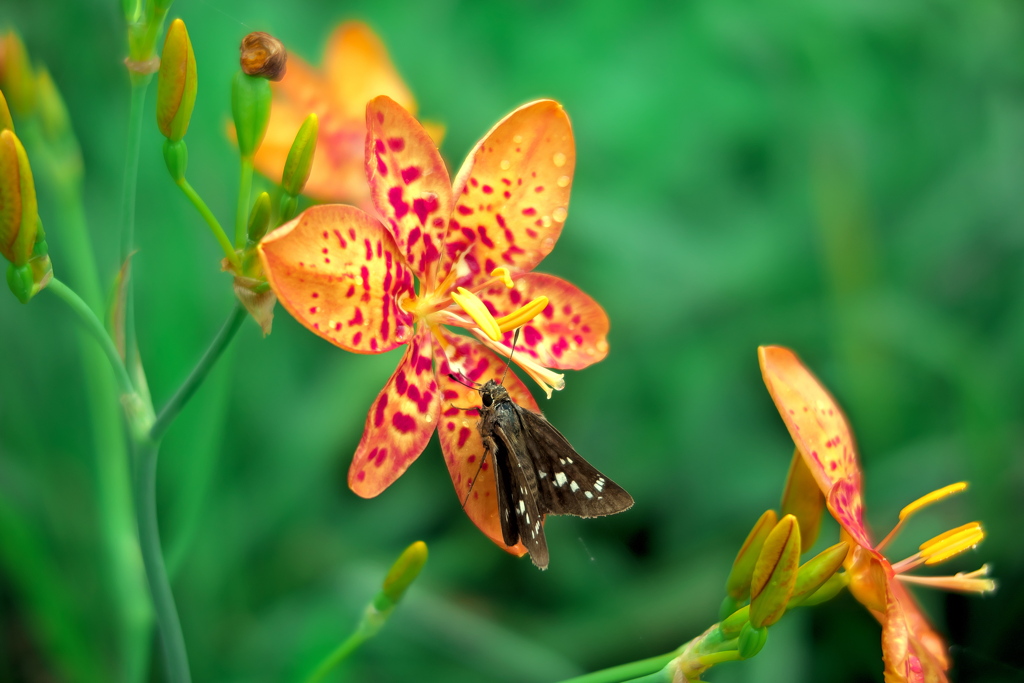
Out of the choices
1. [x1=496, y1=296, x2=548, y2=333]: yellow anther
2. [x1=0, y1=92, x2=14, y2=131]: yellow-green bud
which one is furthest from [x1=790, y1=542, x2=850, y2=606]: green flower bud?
[x1=0, y1=92, x2=14, y2=131]: yellow-green bud

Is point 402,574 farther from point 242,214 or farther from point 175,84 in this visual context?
point 175,84

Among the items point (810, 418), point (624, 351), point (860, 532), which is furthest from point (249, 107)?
point (624, 351)

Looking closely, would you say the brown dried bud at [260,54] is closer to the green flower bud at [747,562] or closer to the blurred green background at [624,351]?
the blurred green background at [624,351]

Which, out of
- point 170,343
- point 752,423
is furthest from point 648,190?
point 170,343

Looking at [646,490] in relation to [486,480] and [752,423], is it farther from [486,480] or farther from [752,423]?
[486,480]

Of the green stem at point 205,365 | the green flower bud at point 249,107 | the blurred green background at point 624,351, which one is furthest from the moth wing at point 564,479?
the blurred green background at point 624,351

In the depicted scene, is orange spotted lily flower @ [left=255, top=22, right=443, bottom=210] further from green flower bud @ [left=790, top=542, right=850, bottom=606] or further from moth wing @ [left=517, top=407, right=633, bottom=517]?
green flower bud @ [left=790, top=542, right=850, bottom=606]

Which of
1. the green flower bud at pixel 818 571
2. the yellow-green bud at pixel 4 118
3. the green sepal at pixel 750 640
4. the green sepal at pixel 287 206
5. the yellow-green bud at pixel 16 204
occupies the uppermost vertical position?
the green flower bud at pixel 818 571
